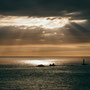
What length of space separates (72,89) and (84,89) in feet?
13.0

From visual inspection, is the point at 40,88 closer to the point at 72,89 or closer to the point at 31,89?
the point at 31,89

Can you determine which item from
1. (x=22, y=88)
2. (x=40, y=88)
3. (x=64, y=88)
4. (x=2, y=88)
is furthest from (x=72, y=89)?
(x=2, y=88)

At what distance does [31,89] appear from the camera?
291ft

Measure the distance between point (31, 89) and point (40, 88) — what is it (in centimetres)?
329

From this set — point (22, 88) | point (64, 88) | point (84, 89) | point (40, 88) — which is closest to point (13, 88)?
point (22, 88)

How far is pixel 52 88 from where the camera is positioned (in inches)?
3590

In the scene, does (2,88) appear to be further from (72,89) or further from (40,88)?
(72,89)

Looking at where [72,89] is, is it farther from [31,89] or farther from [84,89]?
[31,89]

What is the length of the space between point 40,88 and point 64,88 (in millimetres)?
7964

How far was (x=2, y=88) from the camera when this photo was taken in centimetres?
9088

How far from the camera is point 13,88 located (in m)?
91.1

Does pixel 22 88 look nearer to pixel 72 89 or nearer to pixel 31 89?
pixel 31 89

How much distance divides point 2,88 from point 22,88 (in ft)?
21.3

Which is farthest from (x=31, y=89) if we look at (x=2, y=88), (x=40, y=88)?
(x=2, y=88)
